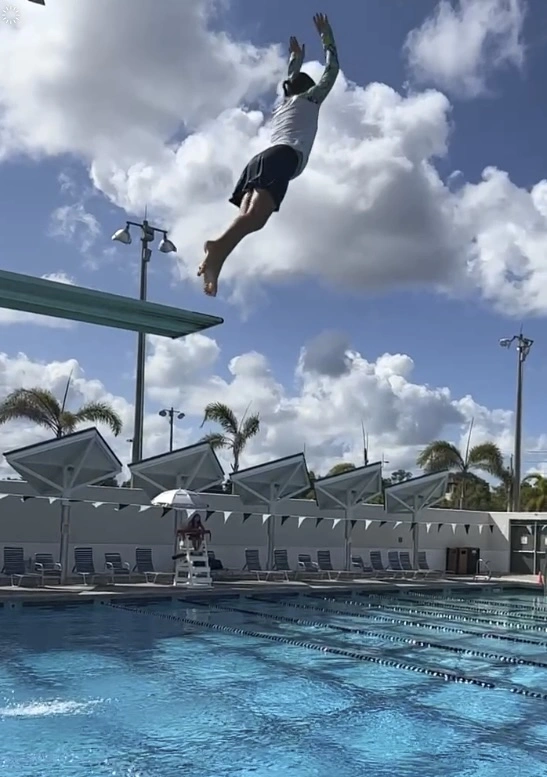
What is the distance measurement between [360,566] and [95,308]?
63.5 feet

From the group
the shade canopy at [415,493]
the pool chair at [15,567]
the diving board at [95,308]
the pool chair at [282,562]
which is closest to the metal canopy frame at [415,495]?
the shade canopy at [415,493]

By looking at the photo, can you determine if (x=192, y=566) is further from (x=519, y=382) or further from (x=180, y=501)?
(x=519, y=382)

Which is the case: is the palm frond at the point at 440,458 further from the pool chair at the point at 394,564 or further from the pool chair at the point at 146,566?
the pool chair at the point at 146,566

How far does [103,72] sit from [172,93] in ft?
2.54

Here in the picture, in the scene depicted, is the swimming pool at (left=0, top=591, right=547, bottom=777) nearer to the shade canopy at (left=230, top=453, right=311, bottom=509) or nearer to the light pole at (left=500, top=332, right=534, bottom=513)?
the shade canopy at (left=230, top=453, right=311, bottom=509)

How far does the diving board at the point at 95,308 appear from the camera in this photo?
4176 millimetres

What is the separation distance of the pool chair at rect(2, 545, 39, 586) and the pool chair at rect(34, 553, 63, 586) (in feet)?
0.44

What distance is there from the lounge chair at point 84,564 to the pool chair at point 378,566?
773cm

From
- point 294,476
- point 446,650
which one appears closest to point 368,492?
point 294,476

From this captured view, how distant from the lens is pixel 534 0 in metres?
8.82

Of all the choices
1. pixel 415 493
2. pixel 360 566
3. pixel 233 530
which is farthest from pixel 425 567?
pixel 233 530

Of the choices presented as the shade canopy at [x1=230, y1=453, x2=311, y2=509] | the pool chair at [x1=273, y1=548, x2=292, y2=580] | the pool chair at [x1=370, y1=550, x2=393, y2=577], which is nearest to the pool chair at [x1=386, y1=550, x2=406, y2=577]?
the pool chair at [x1=370, y1=550, x2=393, y2=577]

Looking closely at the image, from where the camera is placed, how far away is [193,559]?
17.4 metres

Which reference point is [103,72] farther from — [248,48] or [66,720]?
[66,720]
